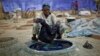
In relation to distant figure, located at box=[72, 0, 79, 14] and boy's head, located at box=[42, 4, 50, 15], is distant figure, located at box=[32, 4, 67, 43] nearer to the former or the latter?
boy's head, located at box=[42, 4, 50, 15]

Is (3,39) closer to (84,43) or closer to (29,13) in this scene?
(84,43)

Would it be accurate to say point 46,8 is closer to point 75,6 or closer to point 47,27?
point 47,27

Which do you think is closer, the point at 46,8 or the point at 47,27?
the point at 47,27

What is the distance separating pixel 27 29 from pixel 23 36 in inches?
26.5

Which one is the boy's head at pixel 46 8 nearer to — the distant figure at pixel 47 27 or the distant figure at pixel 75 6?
the distant figure at pixel 47 27

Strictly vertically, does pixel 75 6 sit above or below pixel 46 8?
below

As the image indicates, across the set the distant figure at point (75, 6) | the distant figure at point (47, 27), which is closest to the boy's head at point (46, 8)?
the distant figure at point (47, 27)

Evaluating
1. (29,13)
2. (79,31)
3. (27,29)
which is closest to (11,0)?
(29,13)

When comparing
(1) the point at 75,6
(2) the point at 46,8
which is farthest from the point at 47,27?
(1) the point at 75,6

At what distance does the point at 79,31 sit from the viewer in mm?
4734

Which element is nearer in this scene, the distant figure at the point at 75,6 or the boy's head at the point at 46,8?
the boy's head at the point at 46,8

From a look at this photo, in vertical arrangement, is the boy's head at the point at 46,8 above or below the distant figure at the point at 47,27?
above

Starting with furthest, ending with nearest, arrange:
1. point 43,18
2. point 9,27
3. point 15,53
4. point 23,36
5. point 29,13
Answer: point 29,13 → point 9,27 → point 23,36 → point 43,18 → point 15,53

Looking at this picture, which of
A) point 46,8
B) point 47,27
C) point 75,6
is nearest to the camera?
point 47,27
